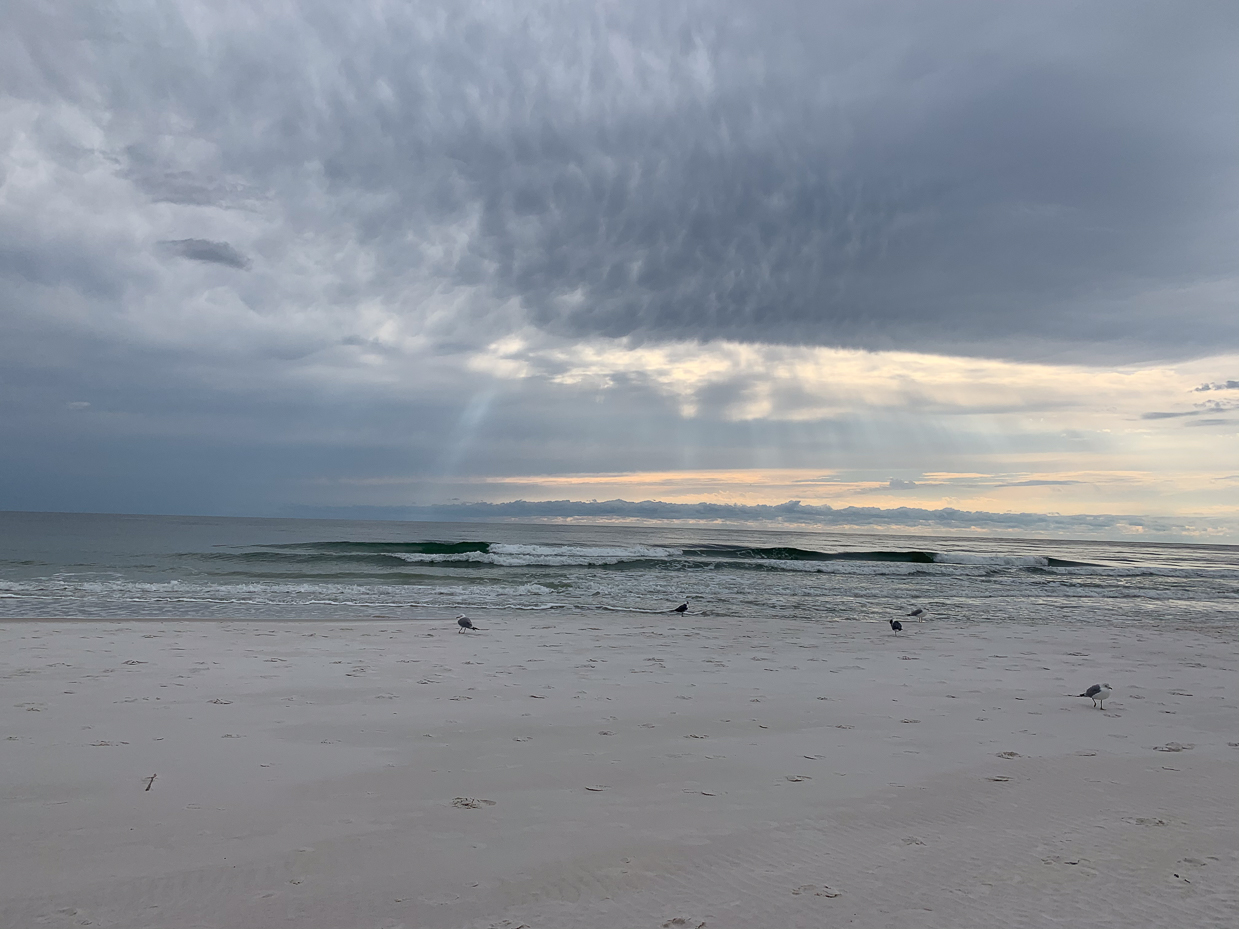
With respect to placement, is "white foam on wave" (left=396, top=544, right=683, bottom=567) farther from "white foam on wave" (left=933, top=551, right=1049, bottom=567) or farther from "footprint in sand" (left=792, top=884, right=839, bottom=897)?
"footprint in sand" (left=792, top=884, right=839, bottom=897)

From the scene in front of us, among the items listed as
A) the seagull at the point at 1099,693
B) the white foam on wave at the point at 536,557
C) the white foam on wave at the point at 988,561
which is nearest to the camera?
the seagull at the point at 1099,693

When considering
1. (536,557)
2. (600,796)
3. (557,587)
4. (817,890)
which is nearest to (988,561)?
(536,557)

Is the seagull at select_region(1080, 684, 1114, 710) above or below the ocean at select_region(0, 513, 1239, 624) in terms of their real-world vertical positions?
above

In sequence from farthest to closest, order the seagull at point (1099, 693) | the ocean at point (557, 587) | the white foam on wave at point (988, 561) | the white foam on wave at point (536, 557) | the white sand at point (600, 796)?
the white foam on wave at point (988, 561) → the white foam on wave at point (536, 557) → the ocean at point (557, 587) → the seagull at point (1099, 693) → the white sand at point (600, 796)

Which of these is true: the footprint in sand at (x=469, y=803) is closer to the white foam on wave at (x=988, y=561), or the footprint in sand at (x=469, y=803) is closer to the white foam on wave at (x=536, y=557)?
the white foam on wave at (x=536, y=557)

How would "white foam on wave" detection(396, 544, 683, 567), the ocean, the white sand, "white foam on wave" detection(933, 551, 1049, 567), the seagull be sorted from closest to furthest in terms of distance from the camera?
the white sand
the seagull
the ocean
"white foam on wave" detection(396, 544, 683, 567)
"white foam on wave" detection(933, 551, 1049, 567)

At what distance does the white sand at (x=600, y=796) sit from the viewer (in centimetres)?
374

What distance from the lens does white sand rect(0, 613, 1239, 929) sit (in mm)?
3740

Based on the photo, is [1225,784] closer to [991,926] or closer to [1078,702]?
[1078,702]

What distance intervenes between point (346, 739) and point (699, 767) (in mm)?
3324

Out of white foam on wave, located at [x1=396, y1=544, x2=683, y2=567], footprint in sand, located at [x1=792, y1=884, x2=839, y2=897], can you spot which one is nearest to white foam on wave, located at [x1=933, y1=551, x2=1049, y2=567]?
white foam on wave, located at [x1=396, y1=544, x2=683, y2=567]

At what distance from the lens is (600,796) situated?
5160 mm

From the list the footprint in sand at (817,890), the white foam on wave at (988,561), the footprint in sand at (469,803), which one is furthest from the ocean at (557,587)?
the footprint in sand at (817,890)

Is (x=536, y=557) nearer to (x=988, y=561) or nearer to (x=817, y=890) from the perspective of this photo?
(x=988, y=561)
